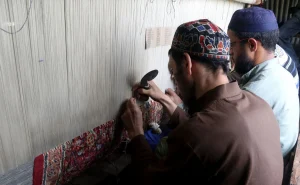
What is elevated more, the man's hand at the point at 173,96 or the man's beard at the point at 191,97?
the man's beard at the point at 191,97

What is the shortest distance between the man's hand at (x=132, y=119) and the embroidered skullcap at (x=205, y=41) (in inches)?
15.8

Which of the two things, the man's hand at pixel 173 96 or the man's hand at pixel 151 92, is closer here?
the man's hand at pixel 151 92

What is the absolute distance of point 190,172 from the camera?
2.50 ft

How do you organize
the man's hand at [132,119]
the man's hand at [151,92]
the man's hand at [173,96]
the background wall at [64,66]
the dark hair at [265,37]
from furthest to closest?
the man's hand at [173,96], the dark hair at [265,37], the man's hand at [151,92], the man's hand at [132,119], the background wall at [64,66]

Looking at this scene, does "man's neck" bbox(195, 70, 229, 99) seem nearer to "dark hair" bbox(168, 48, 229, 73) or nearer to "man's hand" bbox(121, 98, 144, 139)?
"dark hair" bbox(168, 48, 229, 73)

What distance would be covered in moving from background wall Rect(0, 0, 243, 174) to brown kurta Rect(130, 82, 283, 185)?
36 centimetres

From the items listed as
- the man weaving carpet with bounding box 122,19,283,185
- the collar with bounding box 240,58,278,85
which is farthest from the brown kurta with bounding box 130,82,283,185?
the collar with bounding box 240,58,278,85

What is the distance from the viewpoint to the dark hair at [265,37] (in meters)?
1.34

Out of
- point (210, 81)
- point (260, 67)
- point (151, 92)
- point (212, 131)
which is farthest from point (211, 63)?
point (260, 67)

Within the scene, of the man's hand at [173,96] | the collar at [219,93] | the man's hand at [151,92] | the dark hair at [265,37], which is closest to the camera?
the collar at [219,93]

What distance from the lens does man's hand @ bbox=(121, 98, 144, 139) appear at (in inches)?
43.4

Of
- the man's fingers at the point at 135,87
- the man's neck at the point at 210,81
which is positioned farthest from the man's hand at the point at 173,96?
the man's neck at the point at 210,81

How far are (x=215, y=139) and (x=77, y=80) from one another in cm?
50

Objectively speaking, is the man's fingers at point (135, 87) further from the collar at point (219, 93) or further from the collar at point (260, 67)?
the collar at point (260, 67)
